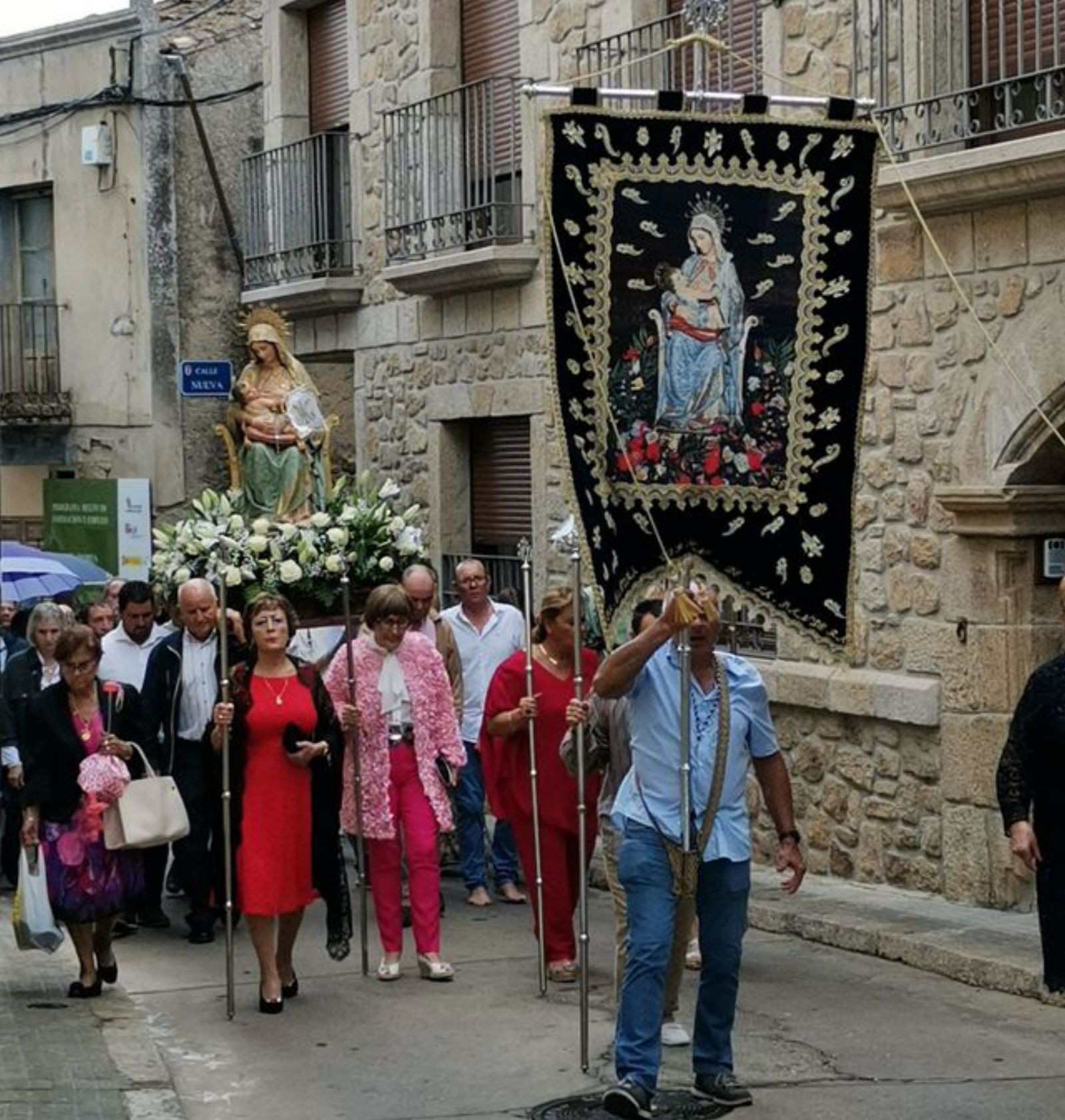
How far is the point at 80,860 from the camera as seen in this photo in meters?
9.88

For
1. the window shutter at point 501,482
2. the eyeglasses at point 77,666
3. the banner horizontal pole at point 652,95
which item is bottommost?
the eyeglasses at point 77,666

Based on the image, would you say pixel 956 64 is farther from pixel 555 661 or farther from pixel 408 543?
pixel 408 543

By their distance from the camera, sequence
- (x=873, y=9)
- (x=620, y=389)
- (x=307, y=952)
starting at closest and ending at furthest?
(x=620, y=389) < (x=307, y=952) < (x=873, y=9)

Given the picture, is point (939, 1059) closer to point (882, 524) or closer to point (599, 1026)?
point (599, 1026)

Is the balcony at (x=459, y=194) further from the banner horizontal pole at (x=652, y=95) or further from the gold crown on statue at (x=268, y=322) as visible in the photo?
the banner horizontal pole at (x=652, y=95)

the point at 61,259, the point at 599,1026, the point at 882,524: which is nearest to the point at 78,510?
the point at 61,259

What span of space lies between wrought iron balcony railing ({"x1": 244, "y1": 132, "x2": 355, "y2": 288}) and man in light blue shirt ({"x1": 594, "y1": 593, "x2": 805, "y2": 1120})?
10.8 meters

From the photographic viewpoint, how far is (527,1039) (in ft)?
29.9

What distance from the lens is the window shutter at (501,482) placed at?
54.6ft

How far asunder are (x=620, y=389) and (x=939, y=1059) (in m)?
2.53

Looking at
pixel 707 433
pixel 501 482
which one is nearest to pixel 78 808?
pixel 707 433

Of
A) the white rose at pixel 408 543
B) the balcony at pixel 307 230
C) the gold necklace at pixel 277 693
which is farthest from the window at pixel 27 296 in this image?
the gold necklace at pixel 277 693

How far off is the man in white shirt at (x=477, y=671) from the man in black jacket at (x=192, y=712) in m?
1.64

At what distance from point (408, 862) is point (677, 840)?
9.36ft
